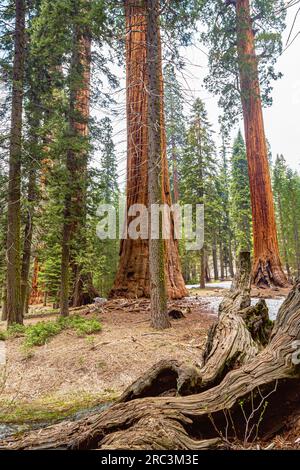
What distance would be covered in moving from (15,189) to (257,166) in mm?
8685

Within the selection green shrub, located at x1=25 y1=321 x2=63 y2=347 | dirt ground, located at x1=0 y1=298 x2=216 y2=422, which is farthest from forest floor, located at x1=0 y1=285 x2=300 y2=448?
green shrub, located at x1=25 y1=321 x2=63 y2=347

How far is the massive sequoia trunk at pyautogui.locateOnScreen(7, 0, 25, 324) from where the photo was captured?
26.5ft

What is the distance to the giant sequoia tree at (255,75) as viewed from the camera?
1063 cm

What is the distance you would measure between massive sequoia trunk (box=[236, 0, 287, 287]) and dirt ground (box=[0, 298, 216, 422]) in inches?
183

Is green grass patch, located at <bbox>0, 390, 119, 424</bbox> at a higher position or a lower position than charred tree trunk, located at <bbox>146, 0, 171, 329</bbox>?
lower

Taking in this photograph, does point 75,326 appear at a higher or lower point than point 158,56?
lower

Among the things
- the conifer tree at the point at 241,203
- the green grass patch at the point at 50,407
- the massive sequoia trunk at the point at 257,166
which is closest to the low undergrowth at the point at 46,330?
the green grass patch at the point at 50,407

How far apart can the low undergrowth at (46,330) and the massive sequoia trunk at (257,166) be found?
258 inches

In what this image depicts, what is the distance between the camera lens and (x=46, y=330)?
6957 millimetres

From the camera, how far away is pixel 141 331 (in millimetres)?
6504

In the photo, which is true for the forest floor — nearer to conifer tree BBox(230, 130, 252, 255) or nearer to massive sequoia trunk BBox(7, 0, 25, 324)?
A: massive sequoia trunk BBox(7, 0, 25, 324)
